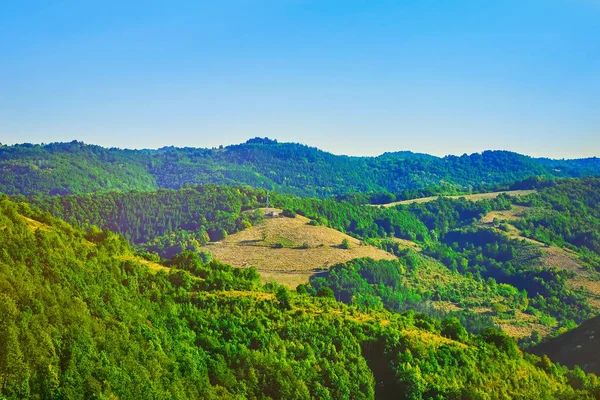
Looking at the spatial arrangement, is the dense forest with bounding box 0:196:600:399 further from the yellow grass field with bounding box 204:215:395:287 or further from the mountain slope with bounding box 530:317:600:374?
the yellow grass field with bounding box 204:215:395:287

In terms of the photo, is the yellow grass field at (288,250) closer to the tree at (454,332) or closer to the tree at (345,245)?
the tree at (345,245)

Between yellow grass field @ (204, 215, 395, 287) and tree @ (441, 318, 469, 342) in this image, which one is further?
yellow grass field @ (204, 215, 395, 287)

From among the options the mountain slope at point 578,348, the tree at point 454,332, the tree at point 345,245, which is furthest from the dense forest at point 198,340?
the tree at point 345,245

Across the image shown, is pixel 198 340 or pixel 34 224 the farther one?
pixel 34 224

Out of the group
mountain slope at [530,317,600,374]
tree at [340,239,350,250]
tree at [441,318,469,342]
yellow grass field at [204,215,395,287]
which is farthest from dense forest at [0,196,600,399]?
tree at [340,239,350,250]

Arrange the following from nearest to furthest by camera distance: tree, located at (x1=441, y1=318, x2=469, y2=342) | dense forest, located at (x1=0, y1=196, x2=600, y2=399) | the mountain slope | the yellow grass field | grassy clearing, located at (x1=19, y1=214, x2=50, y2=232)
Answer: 1. dense forest, located at (x1=0, y1=196, x2=600, y2=399)
2. grassy clearing, located at (x1=19, y1=214, x2=50, y2=232)
3. tree, located at (x1=441, y1=318, x2=469, y2=342)
4. the mountain slope
5. the yellow grass field

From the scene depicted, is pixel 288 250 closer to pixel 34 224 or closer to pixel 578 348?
pixel 578 348

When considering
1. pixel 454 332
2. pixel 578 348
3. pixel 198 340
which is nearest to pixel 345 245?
pixel 578 348
